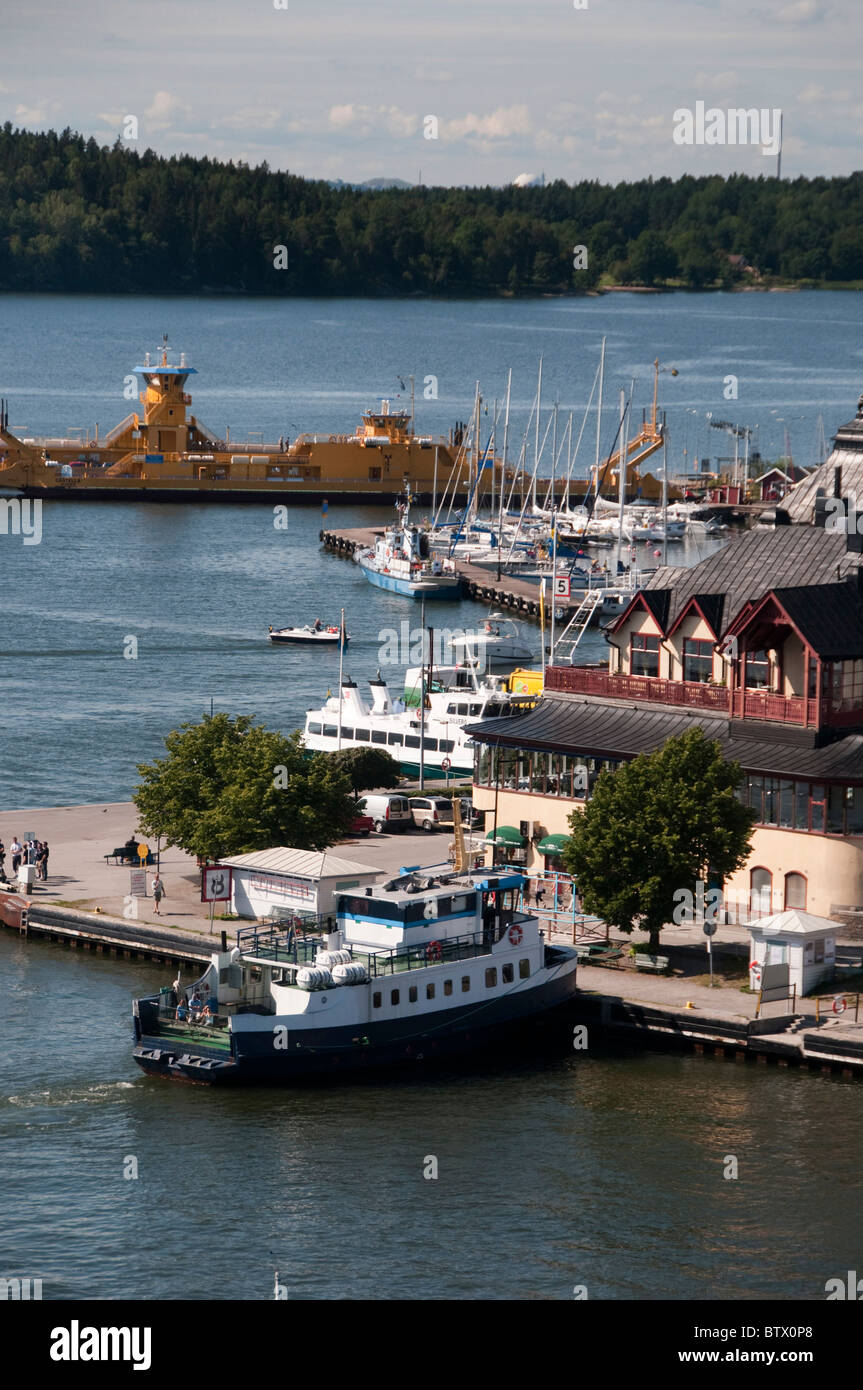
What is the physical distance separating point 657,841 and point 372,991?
779cm

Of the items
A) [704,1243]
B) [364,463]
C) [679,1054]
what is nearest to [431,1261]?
[704,1243]

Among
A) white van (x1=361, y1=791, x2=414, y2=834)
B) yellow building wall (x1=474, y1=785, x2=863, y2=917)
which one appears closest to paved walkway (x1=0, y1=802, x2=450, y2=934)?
white van (x1=361, y1=791, x2=414, y2=834)

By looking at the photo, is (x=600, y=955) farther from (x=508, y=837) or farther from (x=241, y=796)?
(x=241, y=796)

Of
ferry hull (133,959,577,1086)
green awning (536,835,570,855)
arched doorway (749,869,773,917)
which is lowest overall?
ferry hull (133,959,577,1086)

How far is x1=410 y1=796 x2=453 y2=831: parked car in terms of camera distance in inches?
2688

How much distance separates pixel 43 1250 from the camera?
133 feet

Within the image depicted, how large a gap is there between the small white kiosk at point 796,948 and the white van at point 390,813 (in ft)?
55.2

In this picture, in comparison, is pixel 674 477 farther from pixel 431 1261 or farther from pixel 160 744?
pixel 431 1261

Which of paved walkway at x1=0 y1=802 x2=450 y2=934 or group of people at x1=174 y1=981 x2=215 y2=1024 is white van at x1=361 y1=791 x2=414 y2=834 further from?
group of people at x1=174 y1=981 x2=215 y2=1024

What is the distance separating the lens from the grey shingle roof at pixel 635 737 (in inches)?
2189

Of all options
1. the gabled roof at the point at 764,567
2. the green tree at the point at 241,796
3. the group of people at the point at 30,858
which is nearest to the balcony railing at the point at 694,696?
the gabled roof at the point at 764,567

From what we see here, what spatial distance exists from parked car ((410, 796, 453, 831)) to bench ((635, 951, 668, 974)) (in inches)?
569

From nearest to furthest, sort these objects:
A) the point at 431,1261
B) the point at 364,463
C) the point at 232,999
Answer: the point at 431,1261 → the point at 232,999 → the point at 364,463

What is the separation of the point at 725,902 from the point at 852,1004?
628 cm
